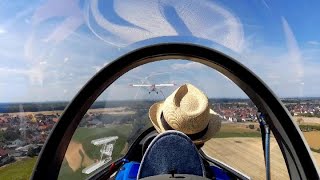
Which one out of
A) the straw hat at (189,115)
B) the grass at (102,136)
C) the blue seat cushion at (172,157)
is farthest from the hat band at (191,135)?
the blue seat cushion at (172,157)

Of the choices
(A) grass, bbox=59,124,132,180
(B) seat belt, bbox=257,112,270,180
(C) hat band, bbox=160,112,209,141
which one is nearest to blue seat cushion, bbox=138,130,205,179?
(B) seat belt, bbox=257,112,270,180

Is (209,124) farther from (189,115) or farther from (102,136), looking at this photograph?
(102,136)

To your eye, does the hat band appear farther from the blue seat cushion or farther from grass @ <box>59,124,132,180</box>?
the blue seat cushion

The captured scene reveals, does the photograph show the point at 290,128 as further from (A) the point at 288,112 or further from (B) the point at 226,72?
(B) the point at 226,72

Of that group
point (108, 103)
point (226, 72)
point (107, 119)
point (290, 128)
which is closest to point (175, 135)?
point (226, 72)

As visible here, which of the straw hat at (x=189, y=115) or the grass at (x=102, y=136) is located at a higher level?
the straw hat at (x=189, y=115)

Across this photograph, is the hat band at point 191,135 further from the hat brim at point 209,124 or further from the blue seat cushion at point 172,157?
the blue seat cushion at point 172,157

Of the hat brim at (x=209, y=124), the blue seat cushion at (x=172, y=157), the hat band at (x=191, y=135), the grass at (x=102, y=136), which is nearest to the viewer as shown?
the blue seat cushion at (x=172, y=157)

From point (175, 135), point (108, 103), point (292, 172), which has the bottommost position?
point (292, 172)

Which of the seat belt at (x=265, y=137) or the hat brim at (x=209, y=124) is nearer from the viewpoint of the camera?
the seat belt at (x=265, y=137)
